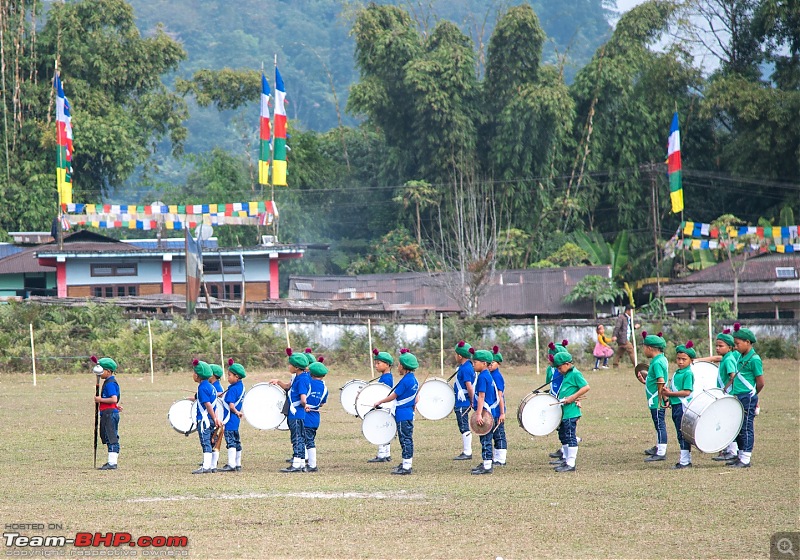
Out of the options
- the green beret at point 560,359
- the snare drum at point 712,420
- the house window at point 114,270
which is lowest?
the snare drum at point 712,420

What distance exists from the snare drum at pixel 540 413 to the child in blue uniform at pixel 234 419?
411cm

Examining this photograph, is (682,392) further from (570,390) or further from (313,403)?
(313,403)

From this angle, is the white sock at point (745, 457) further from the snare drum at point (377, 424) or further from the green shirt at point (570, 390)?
the snare drum at point (377, 424)

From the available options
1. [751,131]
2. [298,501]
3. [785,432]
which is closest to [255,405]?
[298,501]

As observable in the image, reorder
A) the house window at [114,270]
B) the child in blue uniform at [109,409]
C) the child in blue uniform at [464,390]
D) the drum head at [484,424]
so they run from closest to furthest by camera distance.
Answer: the drum head at [484,424] → the child in blue uniform at [109,409] → the child in blue uniform at [464,390] → the house window at [114,270]

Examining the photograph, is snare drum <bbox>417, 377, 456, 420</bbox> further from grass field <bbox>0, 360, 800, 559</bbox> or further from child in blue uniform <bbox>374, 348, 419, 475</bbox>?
child in blue uniform <bbox>374, 348, 419, 475</bbox>

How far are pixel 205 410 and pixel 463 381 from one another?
3.84 metres

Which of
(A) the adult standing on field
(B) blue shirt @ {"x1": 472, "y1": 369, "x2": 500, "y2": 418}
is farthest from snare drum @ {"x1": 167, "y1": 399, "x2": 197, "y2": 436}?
(A) the adult standing on field

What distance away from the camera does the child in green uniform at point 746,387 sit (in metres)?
14.8

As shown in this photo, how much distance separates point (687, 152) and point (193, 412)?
4700cm

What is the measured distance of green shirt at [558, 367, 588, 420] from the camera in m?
14.9

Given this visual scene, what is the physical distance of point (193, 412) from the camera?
15.9m

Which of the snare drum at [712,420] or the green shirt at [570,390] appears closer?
the snare drum at [712,420]

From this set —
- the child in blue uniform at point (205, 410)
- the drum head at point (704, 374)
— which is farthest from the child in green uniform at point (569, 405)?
the child in blue uniform at point (205, 410)
